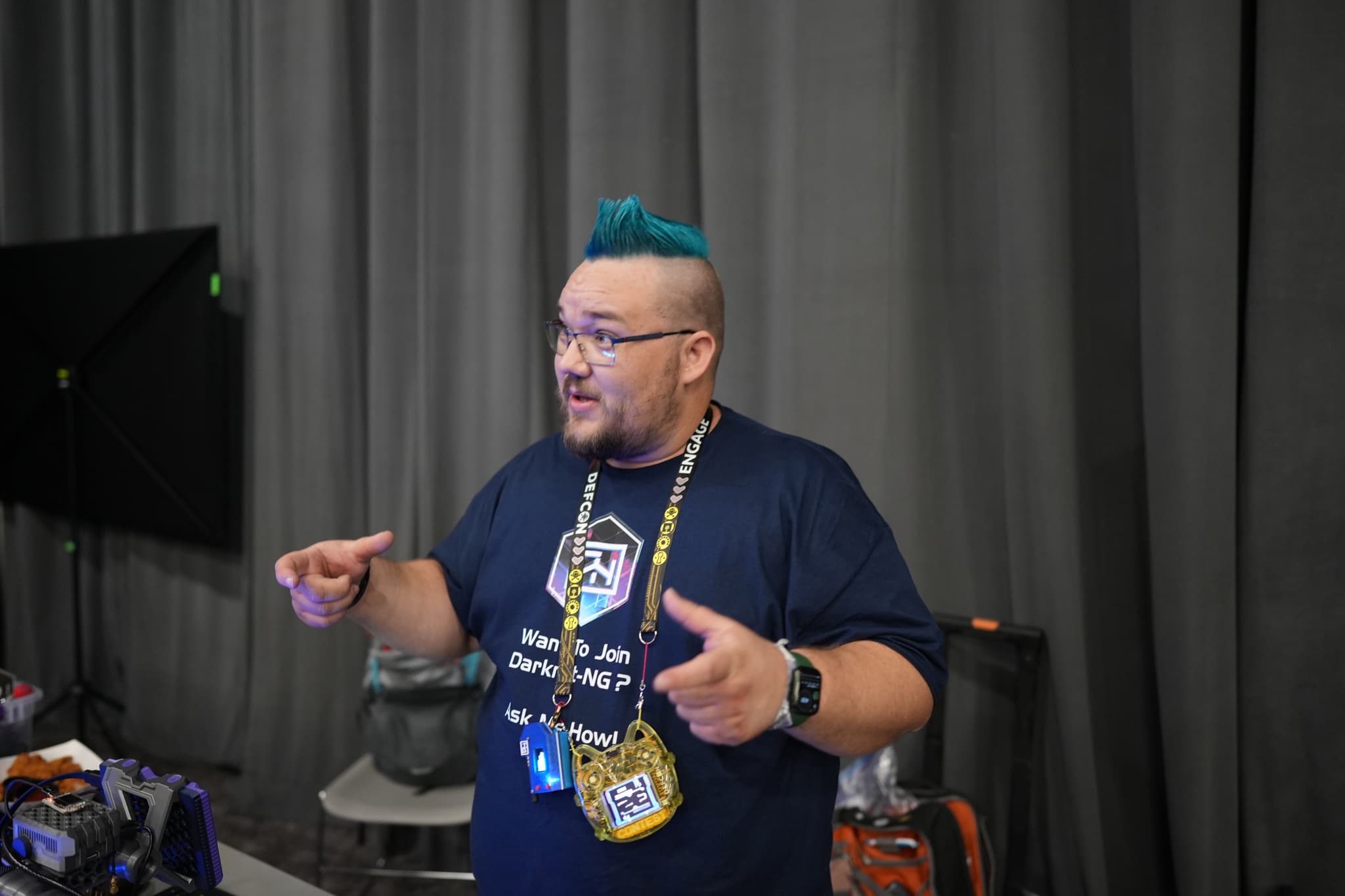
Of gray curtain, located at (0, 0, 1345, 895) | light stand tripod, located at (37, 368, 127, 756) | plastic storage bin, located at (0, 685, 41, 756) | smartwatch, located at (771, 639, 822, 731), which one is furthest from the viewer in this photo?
light stand tripod, located at (37, 368, 127, 756)

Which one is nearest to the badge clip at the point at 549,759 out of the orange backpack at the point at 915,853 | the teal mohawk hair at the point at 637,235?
the teal mohawk hair at the point at 637,235

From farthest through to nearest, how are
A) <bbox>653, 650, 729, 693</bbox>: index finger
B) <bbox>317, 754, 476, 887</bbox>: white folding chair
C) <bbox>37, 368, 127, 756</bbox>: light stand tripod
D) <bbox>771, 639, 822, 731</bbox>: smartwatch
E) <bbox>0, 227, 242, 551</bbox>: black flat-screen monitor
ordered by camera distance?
<bbox>37, 368, 127, 756</bbox>: light stand tripod < <bbox>0, 227, 242, 551</bbox>: black flat-screen monitor < <bbox>317, 754, 476, 887</bbox>: white folding chair < <bbox>771, 639, 822, 731</bbox>: smartwatch < <bbox>653, 650, 729, 693</bbox>: index finger

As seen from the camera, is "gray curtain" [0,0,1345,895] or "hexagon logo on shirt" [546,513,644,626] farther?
"gray curtain" [0,0,1345,895]

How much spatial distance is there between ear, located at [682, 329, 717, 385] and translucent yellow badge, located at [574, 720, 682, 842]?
471 millimetres

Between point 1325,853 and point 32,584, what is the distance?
4.48 meters

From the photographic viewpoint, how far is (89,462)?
3.42m

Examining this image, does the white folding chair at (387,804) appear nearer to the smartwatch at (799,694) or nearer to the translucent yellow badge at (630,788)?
the translucent yellow badge at (630,788)

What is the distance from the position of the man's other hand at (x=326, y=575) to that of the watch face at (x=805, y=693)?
57 cm

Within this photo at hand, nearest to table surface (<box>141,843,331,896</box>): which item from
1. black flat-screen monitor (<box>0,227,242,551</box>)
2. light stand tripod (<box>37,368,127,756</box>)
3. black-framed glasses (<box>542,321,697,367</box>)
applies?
black-framed glasses (<box>542,321,697,367</box>)

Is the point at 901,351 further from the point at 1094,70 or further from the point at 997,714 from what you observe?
the point at 997,714

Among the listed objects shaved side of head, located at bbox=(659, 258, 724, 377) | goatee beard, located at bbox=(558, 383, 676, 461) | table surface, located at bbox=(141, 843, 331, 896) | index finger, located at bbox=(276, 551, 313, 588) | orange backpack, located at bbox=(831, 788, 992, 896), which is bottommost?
orange backpack, located at bbox=(831, 788, 992, 896)

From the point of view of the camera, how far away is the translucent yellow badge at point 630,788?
1151 millimetres

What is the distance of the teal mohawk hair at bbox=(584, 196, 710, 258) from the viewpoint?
1.29 m

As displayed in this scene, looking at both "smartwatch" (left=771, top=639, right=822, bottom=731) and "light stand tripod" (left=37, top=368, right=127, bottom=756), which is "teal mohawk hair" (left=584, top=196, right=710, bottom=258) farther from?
"light stand tripod" (left=37, top=368, right=127, bottom=756)
